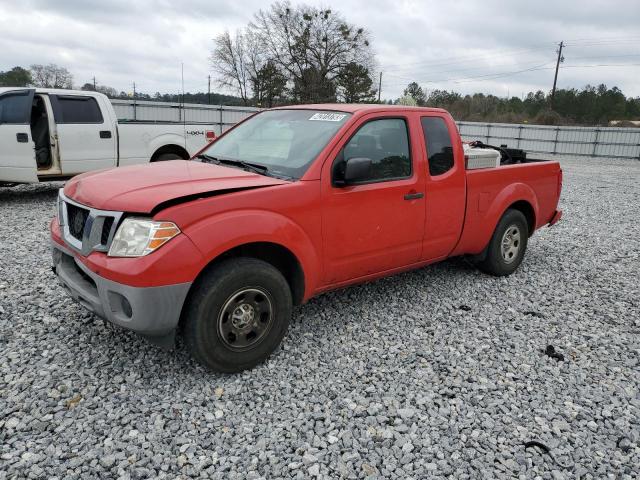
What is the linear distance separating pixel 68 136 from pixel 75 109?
529mm

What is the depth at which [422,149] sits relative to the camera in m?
4.25

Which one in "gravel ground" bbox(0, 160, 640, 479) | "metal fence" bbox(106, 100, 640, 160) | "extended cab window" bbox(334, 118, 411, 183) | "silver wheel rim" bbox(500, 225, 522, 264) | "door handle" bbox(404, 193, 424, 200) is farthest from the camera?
"metal fence" bbox(106, 100, 640, 160)

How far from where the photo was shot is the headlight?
280 centimetres

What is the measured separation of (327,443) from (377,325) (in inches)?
62.0

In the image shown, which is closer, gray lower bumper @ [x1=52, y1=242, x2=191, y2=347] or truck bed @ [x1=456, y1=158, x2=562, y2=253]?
gray lower bumper @ [x1=52, y1=242, x2=191, y2=347]

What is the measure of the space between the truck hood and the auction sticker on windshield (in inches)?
32.0

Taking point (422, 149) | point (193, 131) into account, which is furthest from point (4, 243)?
point (422, 149)

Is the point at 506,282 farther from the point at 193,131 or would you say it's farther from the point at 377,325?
the point at 193,131

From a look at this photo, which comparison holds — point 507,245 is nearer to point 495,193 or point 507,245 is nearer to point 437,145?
point 495,193

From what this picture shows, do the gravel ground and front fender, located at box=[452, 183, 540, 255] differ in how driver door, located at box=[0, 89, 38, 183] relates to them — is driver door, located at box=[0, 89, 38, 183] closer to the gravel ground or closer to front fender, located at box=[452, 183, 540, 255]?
the gravel ground

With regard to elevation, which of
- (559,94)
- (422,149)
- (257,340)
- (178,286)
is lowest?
(257,340)

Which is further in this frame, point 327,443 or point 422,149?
point 422,149

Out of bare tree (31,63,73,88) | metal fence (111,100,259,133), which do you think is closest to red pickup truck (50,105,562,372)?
metal fence (111,100,259,133)

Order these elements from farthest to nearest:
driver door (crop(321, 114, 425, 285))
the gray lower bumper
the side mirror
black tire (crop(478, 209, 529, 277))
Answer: black tire (crop(478, 209, 529, 277)) < driver door (crop(321, 114, 425, 285)) < the side mirror < the gray lower bumper
